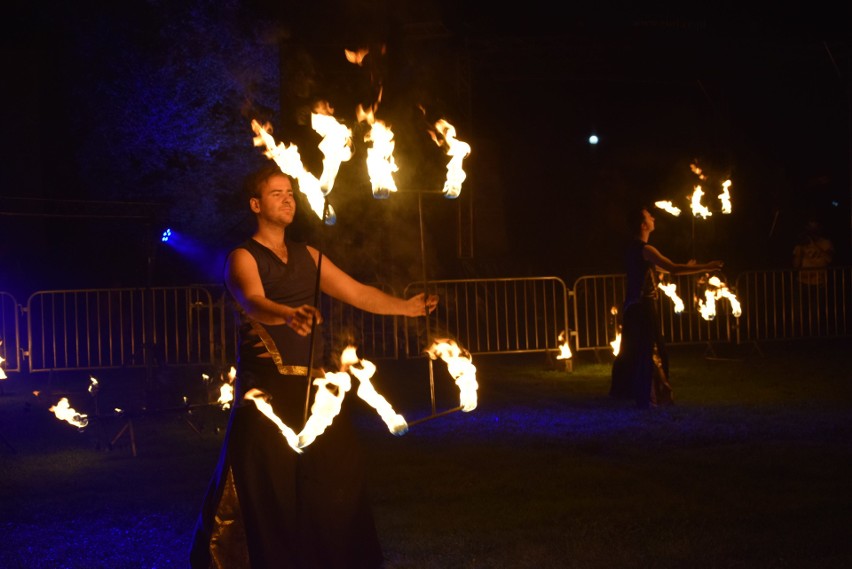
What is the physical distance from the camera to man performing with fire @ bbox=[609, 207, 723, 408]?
32.0ft

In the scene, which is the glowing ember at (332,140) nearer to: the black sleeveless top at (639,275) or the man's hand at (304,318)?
the man's hand at (304,318)

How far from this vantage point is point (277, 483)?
432 centimetres

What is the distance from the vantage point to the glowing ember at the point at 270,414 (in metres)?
4.26

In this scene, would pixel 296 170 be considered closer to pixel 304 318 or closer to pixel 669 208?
pixel 304 318

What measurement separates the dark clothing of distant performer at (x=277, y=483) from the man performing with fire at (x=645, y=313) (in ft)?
19.0

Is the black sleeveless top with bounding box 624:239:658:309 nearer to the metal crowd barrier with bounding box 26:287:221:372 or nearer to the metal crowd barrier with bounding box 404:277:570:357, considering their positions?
the metal crowd barrier with bounding box 404:277:570:357

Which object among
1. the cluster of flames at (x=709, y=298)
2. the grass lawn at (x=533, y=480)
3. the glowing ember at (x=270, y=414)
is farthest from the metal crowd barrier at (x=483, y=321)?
the glowing ember at (x=270, y=414)

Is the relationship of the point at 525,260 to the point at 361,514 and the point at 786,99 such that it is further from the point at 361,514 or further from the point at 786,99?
the point at 361,514

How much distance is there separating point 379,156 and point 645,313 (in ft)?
17.7

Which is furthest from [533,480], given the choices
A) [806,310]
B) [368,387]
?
[806,310]

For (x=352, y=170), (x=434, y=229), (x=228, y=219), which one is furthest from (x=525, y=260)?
(x=228, y=219)

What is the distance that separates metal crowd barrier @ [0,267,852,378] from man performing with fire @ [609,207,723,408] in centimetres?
357

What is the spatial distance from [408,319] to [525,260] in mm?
5557

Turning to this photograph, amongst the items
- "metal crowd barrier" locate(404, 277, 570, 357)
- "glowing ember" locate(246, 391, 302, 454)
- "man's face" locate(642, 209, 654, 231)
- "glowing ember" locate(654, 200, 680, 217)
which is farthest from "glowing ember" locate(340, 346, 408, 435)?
"metal crowd barrier" locate(404, 277, 570, 357)
